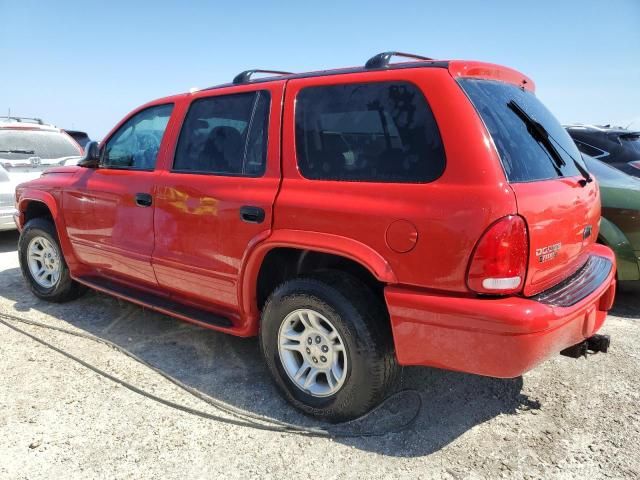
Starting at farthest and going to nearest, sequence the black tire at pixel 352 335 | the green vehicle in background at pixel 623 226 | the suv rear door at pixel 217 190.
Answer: the green vehicle in background at pixel 623 226, the suv rear door at pixel 217 190, the black tire at pixel 352 335

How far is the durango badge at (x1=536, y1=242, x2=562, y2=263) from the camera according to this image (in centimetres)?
230

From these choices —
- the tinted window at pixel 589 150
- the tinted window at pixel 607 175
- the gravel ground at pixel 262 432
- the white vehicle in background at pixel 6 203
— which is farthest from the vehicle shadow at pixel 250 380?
the tinted window at pixel 589 150

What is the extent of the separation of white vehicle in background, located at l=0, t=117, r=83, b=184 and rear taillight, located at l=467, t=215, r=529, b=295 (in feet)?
22.0

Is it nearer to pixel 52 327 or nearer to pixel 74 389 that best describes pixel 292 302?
pixel 74 389

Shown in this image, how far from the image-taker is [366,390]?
257 centimetres

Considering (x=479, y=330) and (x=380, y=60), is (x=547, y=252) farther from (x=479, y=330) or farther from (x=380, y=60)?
(x=380, y=60)

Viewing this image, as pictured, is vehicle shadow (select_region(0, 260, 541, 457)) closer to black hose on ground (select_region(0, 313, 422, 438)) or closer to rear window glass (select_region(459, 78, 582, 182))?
black hose on ground (select_region(0, 313, 422, 438))

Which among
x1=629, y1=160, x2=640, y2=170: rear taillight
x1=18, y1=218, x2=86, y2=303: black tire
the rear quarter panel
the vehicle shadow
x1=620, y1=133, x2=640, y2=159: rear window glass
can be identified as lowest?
the vehicle shadow

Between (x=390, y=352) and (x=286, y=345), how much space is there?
2.02 feet

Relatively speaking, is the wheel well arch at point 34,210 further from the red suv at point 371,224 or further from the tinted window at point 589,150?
the tinted window at point 589,150

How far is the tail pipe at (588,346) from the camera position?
2.74 meters

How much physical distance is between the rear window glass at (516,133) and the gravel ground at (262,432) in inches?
52.6

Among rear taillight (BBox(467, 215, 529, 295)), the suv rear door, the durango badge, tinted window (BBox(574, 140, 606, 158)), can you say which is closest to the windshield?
the suv rear door

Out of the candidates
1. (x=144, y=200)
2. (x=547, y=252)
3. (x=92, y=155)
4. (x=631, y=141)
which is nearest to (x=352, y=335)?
(x=547, y=252)
